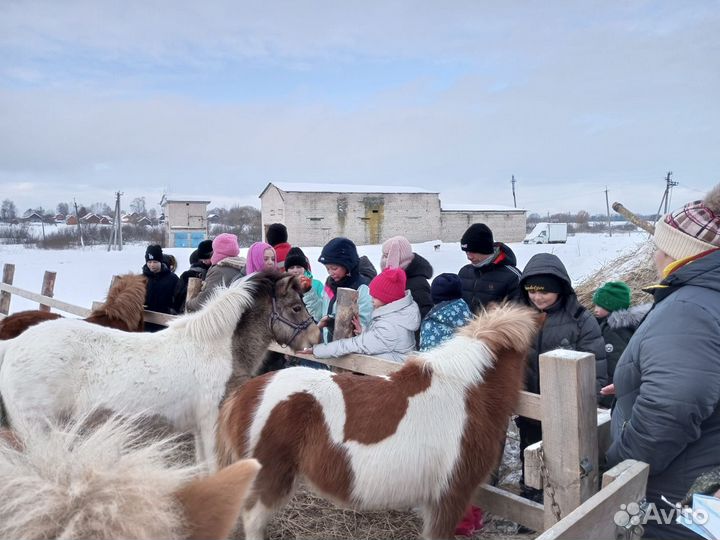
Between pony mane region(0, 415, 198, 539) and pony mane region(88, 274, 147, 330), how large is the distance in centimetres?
393

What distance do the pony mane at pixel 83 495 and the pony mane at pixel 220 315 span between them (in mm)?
2316

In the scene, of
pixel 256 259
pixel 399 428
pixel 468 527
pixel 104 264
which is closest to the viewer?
pixel 399 428

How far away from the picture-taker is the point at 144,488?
3.04 feet

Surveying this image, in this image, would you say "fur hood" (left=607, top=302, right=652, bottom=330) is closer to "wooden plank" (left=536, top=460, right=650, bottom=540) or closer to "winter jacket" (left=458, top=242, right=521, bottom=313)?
"winter jacket" (left=458, top=242, right=521, bottom=313)

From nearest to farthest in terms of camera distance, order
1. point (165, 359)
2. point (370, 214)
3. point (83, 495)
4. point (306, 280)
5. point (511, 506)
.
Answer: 1. point (83, 495)
2. point (511, 506)
3. point (165, 359)
4. point (306, 280)
5. point (370, 214)

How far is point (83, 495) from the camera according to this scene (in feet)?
2.98

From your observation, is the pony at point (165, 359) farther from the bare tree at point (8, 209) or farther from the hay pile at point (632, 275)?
the bare tree at point (8, 209)

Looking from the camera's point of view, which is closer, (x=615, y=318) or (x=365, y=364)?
(x=365, y=364)

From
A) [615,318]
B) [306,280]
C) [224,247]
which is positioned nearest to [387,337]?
[306,280]

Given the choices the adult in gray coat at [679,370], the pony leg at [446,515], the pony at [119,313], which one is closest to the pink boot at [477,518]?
the pony leg at [446,515]

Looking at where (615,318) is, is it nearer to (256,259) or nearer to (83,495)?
(256,259)

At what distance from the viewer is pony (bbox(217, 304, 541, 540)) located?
203 cm

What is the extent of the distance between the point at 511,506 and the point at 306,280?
2.99 m

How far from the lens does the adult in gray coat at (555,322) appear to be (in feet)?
9.41
